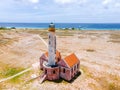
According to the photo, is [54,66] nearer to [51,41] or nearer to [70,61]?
[70,61]

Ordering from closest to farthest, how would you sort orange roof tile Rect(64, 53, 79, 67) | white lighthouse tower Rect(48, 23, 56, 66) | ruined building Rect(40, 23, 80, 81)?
white lighthouse tower Rect(48, 23, 56, 66) < ruined building Rect(40, 23, 80, 81) < orange roof tile Rect(64, 53, 79, 67)

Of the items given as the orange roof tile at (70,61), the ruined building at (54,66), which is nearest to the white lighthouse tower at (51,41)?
the ruined building at (54,66)

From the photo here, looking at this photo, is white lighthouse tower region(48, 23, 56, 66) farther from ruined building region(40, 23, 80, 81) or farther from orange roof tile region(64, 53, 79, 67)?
orange roof tile region(64, 53, 79, 67)

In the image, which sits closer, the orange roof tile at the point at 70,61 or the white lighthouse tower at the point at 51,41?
the white lighthouse tower at the point at 51,41

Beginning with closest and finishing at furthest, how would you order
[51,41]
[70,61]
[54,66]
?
1. [51,41]
2. [54,66]
3. [70,61]

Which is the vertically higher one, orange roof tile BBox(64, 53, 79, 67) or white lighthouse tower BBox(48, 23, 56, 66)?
white lighthouse tower BBox(48, 23, 56, 66)

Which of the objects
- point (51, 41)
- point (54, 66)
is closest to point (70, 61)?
point (54, 66)

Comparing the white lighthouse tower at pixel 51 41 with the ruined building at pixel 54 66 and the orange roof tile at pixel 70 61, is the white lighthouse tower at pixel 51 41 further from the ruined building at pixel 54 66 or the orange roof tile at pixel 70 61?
the orange roof tile at pixel 70 61

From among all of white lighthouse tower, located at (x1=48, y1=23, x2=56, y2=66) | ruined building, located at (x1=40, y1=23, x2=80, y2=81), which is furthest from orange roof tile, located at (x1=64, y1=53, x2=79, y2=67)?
white lighthouse tower, located at (x1=48, y1=23, x2=56, y2=66)

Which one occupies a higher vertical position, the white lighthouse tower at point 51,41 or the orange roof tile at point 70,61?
the white lighthouse tower at point 51,41

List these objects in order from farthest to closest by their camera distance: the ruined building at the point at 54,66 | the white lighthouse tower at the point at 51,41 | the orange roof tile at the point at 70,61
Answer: the orange roof tile at the point at 70,61 < the ruined building at the point at 54,66 < the white lighthouse tower at the point at 51,41

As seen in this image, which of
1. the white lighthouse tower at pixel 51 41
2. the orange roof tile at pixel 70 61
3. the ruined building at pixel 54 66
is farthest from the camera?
the orange roof tile at pixel 70 61

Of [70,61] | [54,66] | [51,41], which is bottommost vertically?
[54,66]
